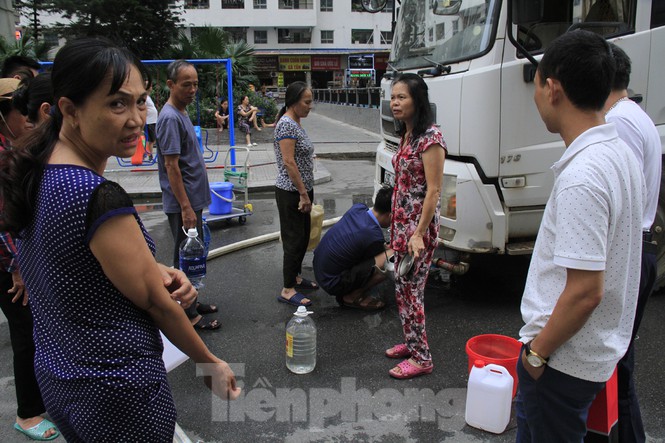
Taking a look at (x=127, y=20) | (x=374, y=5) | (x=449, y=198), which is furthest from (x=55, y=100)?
(x=127, y=20)

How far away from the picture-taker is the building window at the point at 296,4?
48125 mm

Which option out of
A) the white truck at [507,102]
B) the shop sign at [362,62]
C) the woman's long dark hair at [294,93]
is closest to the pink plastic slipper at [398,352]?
the white truck at [507,102]

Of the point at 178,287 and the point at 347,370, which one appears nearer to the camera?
the point at 178,287

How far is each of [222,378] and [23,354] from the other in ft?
5.61

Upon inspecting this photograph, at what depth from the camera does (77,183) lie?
50.8 inches

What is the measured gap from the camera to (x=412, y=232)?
3.35 metres

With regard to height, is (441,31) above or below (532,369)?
above

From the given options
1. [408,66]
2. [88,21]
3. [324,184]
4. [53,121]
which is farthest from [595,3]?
[88,21]

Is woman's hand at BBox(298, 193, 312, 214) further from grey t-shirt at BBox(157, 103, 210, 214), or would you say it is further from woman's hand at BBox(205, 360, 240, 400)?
woman's hand at BBox(205, 360, 240, 400)

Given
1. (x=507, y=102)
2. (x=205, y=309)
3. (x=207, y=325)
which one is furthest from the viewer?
(x=205, y=309)

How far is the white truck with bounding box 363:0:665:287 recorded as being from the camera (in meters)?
3.78

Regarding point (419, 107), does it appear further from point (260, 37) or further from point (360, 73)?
point (260, 37)

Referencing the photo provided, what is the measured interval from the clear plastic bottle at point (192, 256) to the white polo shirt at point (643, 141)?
2846 mm

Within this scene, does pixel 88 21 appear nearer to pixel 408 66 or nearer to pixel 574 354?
pixel 408 66
